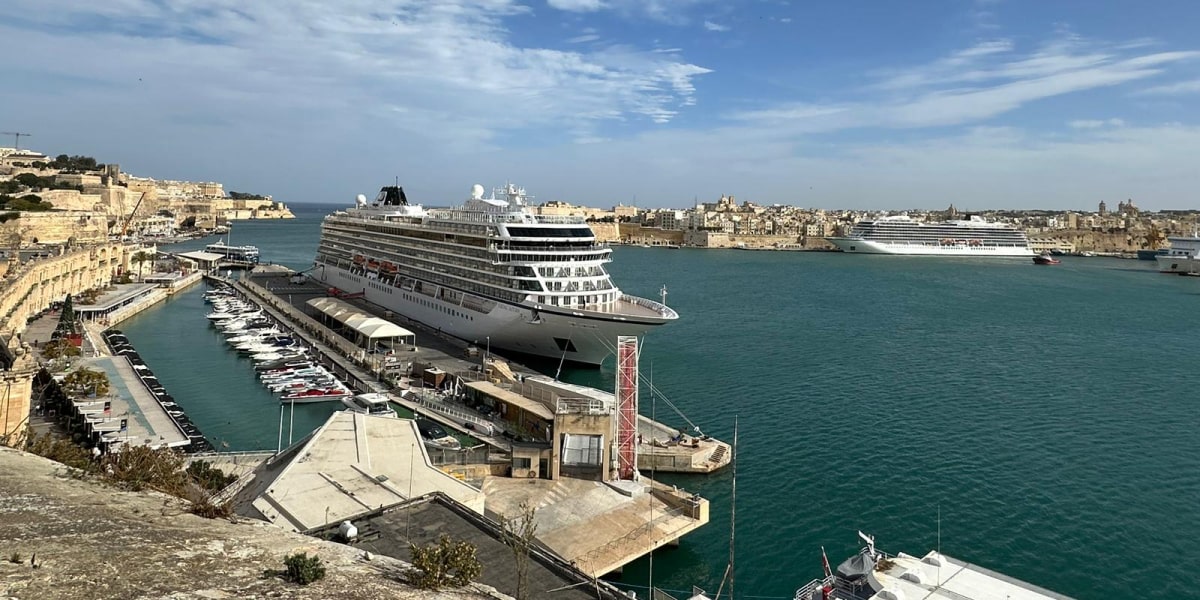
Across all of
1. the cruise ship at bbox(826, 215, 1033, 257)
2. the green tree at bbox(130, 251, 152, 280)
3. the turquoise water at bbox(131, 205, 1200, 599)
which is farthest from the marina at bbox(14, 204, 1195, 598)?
the cruise ship at bbox(826, 215, 1033, 257)

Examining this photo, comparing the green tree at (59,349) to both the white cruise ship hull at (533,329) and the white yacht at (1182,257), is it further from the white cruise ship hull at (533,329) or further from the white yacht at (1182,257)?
the white yacht at (1182,257)

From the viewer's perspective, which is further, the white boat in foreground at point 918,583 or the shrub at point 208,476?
the shrub at point 208,476

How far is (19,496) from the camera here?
827cm

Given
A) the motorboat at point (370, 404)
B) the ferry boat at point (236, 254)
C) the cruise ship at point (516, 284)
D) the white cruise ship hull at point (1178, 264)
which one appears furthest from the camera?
the white cruise ship hull at point (1178, 264)

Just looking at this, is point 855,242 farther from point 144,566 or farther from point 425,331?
point 144,566

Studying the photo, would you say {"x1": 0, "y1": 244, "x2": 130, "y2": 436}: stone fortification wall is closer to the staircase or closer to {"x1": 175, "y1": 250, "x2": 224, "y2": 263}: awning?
{"x1": 175, "y1": 250, "x2": 224, "y2": 263}: awning

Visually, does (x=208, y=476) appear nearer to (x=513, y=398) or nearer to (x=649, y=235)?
(x=513, y=398)

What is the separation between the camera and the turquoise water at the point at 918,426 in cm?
1672

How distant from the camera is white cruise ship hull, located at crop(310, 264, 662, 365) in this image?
96.7 feet

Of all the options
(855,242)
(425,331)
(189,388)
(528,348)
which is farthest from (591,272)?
(855,242)

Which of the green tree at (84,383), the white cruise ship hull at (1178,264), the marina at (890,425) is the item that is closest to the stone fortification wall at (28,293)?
the green tree at (84,383)

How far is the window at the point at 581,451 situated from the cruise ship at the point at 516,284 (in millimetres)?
11470

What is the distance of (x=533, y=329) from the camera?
30578 mm

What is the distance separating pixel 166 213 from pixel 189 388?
124m
